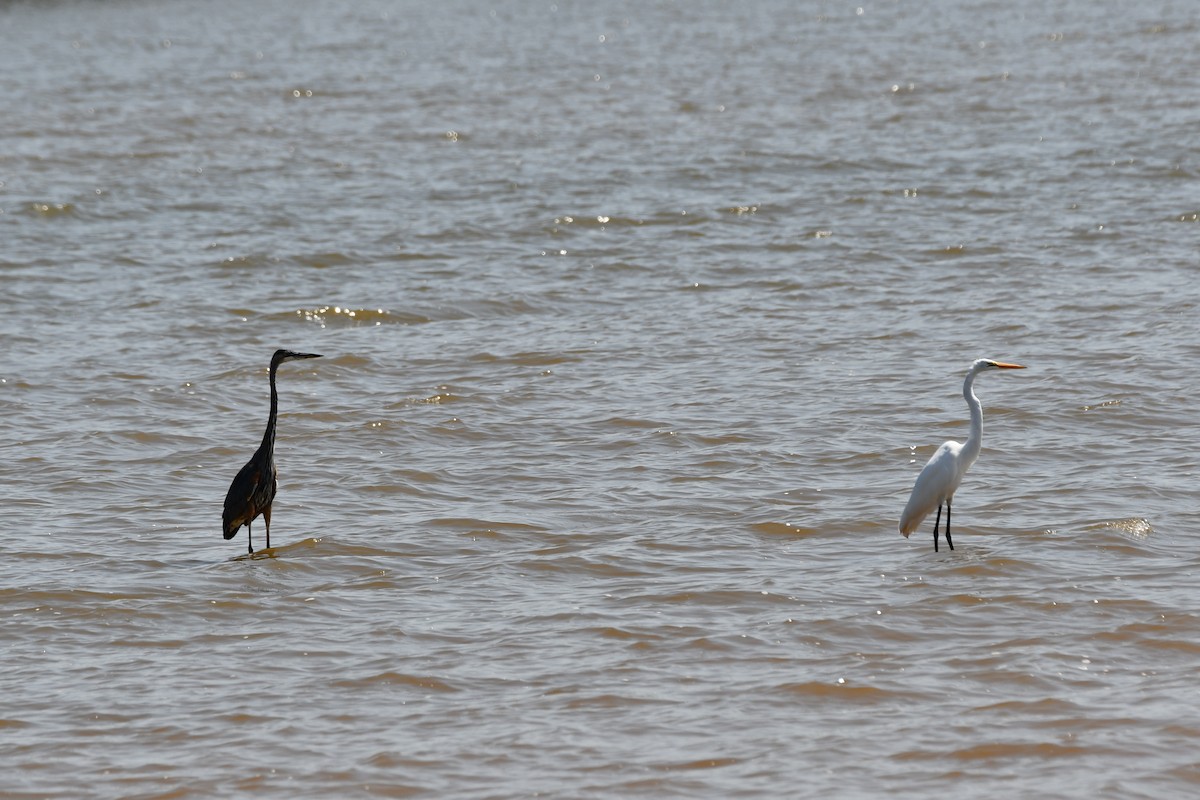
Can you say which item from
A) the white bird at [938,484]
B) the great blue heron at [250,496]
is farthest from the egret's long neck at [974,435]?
the great blue heron at [250,496]

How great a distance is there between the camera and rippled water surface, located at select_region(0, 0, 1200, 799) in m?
5.98

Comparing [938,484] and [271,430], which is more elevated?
[271,430]

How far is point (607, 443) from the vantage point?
31.9 ft

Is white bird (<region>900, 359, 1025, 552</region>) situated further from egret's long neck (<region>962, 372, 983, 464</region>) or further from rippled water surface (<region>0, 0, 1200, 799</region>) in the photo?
rippled water surface (<region>0, 0, 1200, 799</region>)

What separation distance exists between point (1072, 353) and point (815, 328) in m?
1.91

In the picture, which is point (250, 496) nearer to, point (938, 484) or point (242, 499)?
point (242, 499)

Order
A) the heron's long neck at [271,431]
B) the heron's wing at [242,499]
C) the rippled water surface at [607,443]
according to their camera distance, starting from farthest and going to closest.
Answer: the heron's long neck at [271,431] < the heron's wing at [242,499] < the rippled water surface at [607,443]

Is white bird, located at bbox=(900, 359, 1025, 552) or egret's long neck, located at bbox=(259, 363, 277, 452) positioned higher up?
egret's long neck, located at bbox=(259, 363, 277, 452)

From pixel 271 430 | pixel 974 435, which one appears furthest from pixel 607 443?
pixel 974 435

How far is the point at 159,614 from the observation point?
724 cm

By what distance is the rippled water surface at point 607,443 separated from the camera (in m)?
5.98

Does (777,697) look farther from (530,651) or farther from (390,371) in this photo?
(390,371)

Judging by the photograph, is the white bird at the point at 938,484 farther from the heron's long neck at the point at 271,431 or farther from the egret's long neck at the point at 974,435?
the heron's long neck at the point at 271,431

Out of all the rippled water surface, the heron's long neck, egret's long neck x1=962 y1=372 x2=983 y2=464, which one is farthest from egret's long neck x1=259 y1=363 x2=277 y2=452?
egret's long neck x1=962 y1=372 x2=983 y2=464
